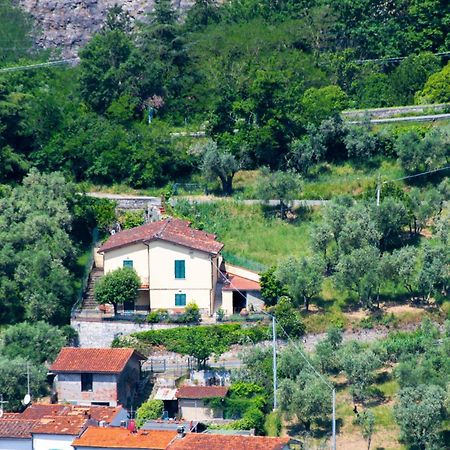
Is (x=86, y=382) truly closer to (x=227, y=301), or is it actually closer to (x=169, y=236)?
(x=227, y=301)

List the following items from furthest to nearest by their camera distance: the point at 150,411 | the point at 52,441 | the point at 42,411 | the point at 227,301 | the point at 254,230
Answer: the point at 254,230, the point at 227,301, the point at 150,411, the point at 42,411, the point at 52,441

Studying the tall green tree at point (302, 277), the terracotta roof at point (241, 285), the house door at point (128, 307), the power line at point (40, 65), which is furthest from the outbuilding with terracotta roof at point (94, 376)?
the power line at point (40, 65)

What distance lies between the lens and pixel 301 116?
3947 inches

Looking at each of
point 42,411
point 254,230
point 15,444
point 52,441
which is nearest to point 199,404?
point 42,411

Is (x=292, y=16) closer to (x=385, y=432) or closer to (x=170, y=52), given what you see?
(x=170, y=52)

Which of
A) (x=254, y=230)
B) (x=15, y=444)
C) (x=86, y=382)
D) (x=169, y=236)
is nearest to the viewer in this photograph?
(x=15, y=444)

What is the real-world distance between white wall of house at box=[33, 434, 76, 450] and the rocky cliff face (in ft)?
152

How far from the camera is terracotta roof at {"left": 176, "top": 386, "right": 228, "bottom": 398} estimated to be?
81.1m

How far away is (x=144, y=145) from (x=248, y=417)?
24.6m

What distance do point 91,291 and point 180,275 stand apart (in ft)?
15.8

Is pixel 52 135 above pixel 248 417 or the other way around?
above

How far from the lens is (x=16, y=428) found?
253ft

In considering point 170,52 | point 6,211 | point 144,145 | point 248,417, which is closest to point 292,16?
point 170,52

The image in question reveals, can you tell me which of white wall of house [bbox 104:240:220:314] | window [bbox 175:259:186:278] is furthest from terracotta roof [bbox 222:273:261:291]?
window [bbox 175:259:186:278]
